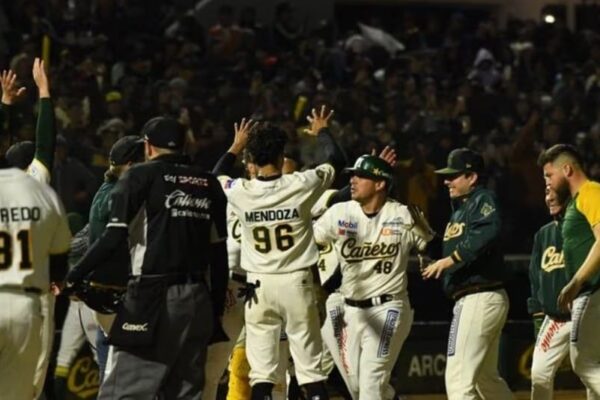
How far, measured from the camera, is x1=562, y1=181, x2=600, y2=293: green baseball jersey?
419 inches

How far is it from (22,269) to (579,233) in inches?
159

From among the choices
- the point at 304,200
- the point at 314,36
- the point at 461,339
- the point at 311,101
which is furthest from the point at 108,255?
the point at 314,36

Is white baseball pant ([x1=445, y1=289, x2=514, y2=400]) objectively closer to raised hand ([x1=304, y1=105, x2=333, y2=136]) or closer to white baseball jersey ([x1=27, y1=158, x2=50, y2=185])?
raised hand ([x1=304, y1=105, x2=333, y2=136])

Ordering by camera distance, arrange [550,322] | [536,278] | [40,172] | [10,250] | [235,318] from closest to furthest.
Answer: [10,250] → [40,172] → [550,322] → [536,278] → [235,318]

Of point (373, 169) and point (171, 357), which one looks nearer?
point (171, 357)

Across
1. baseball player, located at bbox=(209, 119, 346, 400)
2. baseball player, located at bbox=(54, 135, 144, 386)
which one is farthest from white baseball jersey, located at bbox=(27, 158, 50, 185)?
baseball player, located at bbox=(209, 119, 346, 400)

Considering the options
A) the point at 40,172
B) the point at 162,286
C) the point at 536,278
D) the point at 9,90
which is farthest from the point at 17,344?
the point at 536,278

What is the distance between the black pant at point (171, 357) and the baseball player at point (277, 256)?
2227mm

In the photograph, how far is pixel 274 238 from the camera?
1166 cm

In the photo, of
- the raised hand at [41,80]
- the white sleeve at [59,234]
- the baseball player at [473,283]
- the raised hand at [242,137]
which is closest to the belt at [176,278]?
the white sleeve at [59,234]

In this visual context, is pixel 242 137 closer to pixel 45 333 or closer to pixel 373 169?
pixel 373 169

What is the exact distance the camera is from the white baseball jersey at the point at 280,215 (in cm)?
1156

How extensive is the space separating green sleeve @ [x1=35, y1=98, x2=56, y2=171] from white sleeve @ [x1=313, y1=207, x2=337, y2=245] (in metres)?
2.99

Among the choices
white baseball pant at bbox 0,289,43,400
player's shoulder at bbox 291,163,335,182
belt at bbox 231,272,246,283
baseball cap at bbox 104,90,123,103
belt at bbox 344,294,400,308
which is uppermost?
baseball cap at bbox 104,90,123,103
